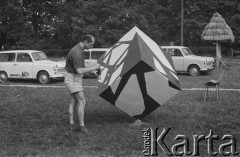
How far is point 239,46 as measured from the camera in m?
36.9

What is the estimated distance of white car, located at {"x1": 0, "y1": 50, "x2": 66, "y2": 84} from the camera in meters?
17.5

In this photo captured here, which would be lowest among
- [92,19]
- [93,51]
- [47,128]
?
[47,128]

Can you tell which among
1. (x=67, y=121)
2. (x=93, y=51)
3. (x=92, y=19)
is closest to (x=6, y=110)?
(x=67, y=121)

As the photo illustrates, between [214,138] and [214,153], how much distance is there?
Answer: 101cm

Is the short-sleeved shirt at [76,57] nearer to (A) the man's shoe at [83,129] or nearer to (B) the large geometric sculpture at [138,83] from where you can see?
(B) the large geometric sculpture at [138,83]

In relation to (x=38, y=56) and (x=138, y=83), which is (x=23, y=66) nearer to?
(x=38, y=56)

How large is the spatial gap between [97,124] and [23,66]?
1027 centimetres

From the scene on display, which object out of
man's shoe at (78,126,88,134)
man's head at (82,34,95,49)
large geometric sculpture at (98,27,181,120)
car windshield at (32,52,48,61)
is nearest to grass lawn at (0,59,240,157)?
man's shoe at (78,126,88,134)

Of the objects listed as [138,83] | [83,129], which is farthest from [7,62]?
[83,129]

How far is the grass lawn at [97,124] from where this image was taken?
21.1 feet

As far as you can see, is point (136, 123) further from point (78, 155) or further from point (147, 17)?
point (147, 17)

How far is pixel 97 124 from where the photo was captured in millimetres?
8312

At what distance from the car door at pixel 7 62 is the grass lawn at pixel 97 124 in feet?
18.0

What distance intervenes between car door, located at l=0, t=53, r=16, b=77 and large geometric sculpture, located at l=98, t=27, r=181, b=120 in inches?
416
